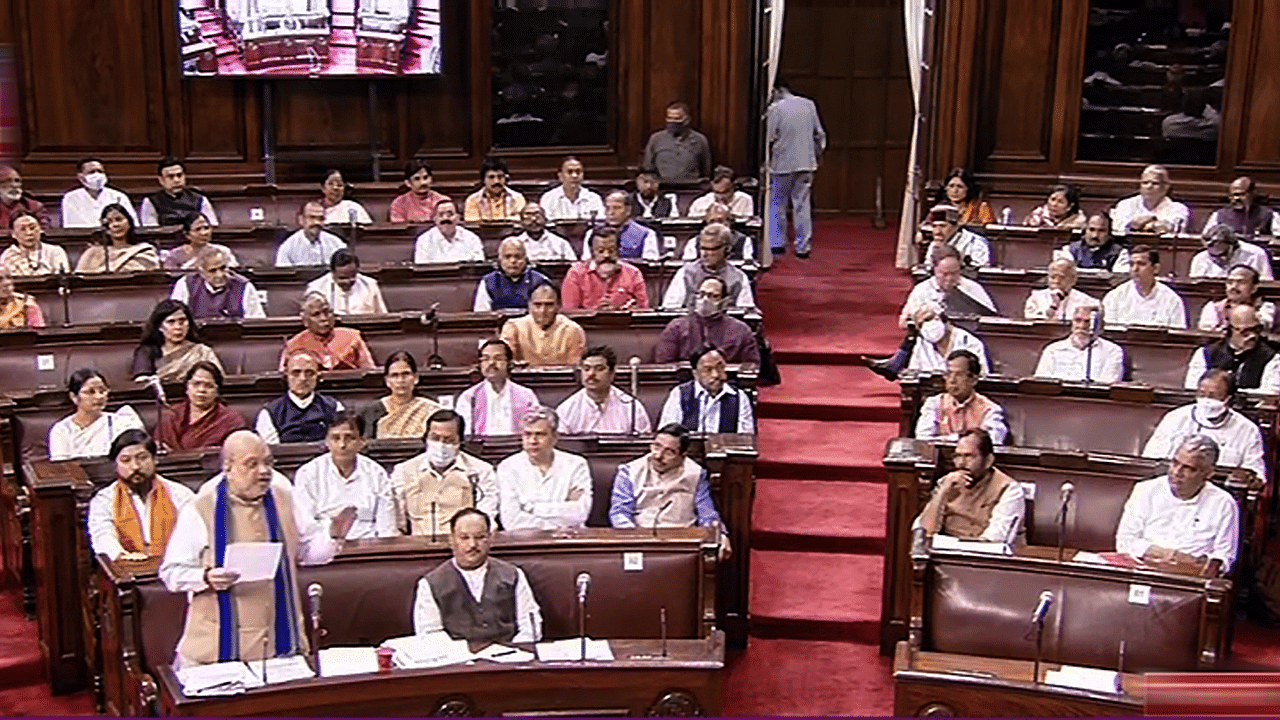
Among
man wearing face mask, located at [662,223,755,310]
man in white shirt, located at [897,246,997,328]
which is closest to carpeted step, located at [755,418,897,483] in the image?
man in white shirt, located at [897,246,997,328]

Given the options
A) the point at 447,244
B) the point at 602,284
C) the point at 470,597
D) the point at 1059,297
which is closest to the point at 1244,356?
the point at 1059,297

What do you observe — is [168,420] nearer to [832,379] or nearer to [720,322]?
[720,322]

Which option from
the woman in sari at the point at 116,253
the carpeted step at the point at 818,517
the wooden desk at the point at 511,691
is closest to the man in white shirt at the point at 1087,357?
the carpeted step at the point at 818,517

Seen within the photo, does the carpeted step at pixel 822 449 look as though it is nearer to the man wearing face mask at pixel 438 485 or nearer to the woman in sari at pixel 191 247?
the man wearing face mask at pixel 438 485

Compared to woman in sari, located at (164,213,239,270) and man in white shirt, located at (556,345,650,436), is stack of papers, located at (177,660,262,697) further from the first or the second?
woman in sari, located at (164,213,239,270)

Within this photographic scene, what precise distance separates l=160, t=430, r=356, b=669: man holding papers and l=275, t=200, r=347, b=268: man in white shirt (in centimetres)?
477

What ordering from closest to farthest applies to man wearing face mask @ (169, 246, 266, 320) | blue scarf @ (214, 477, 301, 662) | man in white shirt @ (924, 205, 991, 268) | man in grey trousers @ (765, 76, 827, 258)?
blue scarf @ (214, 477, 301, 662) → man wearing face mask @ (169, 246, 266, 320) → man in white shirt @ (924, 205, 991, 268) → man in grey trousers @ (765, 76, 827, 258)

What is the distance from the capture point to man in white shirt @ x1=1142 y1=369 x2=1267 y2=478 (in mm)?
6910

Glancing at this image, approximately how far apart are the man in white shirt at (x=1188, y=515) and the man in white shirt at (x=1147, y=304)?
100 inches

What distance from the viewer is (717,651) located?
17.4 ft

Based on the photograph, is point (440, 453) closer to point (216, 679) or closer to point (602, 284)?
point (216, 679)

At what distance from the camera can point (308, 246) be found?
9.84m

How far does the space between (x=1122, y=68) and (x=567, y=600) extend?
7.76 metres

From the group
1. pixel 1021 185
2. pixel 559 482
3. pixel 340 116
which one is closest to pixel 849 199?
pixel 1021 185
